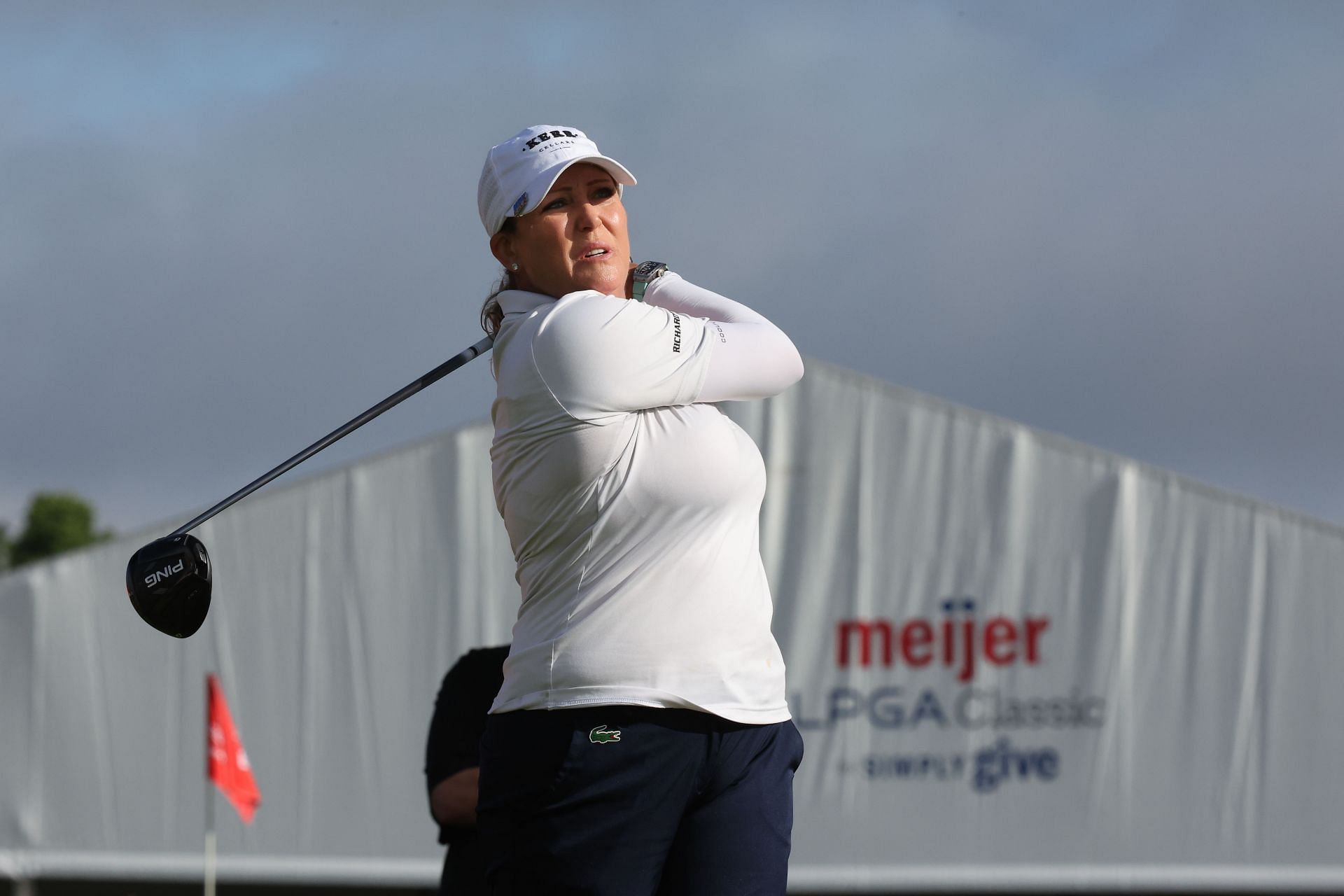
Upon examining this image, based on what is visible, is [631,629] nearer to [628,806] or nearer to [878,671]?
[628,806]

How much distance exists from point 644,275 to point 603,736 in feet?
2.00

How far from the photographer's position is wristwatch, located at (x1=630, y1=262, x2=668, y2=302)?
6.71 ft

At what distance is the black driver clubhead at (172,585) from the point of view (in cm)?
200

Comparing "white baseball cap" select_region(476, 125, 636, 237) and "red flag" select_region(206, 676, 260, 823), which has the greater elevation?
"white baseball cap" select_region(476, 125, 636, 237)

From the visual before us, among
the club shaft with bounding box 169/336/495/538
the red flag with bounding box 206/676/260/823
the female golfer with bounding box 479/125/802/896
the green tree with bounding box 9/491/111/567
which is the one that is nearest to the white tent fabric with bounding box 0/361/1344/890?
the red flag with bounding box 206/676/260/823

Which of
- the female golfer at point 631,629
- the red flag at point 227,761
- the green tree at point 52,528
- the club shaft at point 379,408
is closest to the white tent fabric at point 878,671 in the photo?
the red flag at point 227,761

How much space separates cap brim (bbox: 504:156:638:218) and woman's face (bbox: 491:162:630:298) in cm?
1

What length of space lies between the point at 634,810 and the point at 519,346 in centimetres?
51

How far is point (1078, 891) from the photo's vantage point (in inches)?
418

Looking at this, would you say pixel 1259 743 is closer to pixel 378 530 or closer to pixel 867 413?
pixel 867 413

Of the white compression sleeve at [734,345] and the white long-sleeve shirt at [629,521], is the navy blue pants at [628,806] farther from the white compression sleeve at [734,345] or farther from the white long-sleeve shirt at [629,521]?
the white compression sleeve at [734,345]

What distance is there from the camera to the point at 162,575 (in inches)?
78.8

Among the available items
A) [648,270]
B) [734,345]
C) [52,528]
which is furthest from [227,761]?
[52,528]

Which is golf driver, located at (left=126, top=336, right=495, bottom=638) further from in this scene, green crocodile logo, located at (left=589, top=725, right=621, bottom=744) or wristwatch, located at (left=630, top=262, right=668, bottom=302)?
Result: green crocodile logo, located at (left=589, top=725, right=621, bottom=744)
